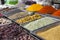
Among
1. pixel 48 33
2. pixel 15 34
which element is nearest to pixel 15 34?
pixel 15 34

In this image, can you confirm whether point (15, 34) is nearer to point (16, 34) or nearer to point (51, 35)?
point (16, 34)

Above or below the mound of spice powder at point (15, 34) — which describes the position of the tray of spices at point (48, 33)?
above

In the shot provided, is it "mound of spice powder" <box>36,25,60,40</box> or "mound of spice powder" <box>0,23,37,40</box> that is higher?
"mound of spice powder" <box>36,25,60,40</box>

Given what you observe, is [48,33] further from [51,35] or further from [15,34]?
[15,34]

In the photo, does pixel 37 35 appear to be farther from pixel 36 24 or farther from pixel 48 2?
pixel 48 2

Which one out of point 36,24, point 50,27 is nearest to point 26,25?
point 36,24

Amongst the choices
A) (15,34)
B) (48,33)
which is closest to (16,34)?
(15,34)

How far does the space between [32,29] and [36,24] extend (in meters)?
0.11

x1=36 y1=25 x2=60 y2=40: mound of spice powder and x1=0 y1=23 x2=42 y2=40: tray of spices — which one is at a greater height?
x1=36 y1=25 x2=60 y2=40: mound of spice powder

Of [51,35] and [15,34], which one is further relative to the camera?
[15,34]

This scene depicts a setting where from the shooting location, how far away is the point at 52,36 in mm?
1016

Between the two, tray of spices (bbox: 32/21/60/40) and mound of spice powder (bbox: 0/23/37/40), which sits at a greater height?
tray of spices (bbox: 32/21/60/40)

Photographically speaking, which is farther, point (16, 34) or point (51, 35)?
point (16, 34)

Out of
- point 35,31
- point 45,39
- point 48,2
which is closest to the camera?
point 45,39
